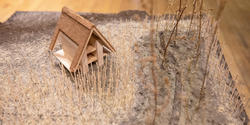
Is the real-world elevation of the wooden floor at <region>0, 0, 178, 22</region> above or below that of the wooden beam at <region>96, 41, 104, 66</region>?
above

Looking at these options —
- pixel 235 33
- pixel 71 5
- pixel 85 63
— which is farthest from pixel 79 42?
pixel 71 5

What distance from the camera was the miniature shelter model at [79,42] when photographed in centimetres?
115

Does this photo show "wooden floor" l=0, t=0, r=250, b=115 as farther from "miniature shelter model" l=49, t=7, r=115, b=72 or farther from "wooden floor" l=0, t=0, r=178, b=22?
"miniature shelter model" l=49, t=7, r=115, b=72

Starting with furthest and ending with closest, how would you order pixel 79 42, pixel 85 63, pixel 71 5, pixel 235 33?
pixel 71 5, pixel 235 33, pixel 85 63, pixel 79 42

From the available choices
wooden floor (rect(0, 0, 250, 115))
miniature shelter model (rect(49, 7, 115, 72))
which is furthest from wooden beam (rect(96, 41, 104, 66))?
wooden floor (rect(0, 0, 250, 115))

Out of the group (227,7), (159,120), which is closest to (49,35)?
(159,120)

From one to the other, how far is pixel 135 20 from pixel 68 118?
0.99 meters

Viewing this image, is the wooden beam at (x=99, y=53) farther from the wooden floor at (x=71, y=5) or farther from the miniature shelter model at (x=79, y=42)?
the wooden floor at (x=71, y=5)

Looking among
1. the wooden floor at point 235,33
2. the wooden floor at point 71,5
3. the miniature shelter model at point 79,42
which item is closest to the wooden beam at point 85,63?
the miniature shelter model at point 79,42

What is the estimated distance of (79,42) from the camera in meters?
1.17

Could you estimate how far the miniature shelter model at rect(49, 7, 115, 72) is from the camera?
3.79 ft

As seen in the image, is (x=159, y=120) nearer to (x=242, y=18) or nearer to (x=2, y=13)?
(x=242, y=18)

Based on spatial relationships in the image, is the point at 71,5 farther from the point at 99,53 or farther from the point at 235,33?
the point at 235,33

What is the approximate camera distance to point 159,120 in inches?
41.6
